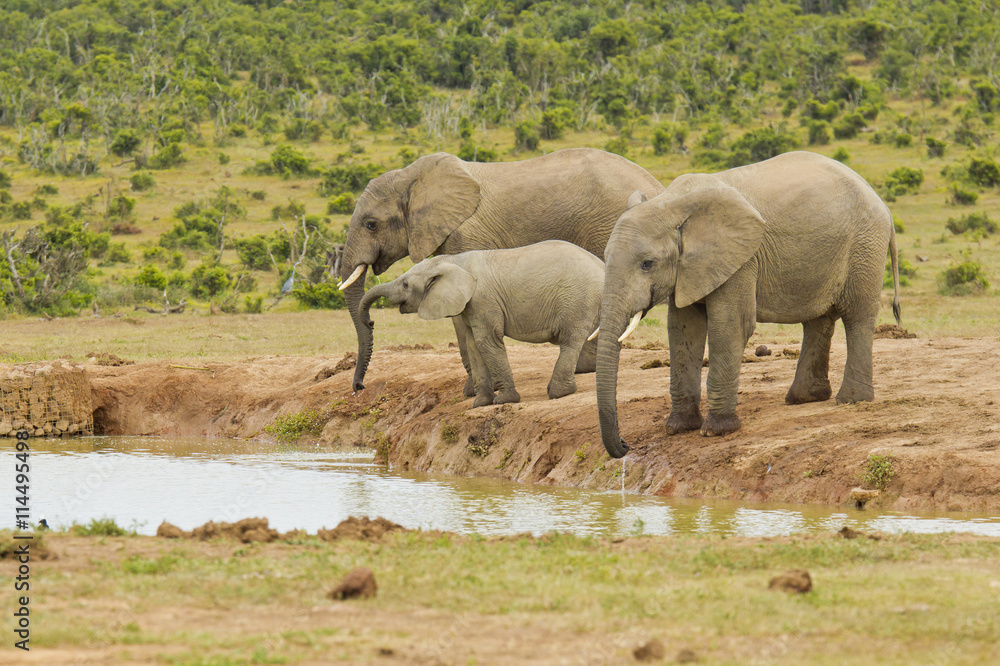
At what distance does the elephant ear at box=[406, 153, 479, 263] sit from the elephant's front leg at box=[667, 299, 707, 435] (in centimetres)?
366

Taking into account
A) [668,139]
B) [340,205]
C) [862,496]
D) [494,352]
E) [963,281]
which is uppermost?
[668,139]

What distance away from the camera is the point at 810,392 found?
1105cm

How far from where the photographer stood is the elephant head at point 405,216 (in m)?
13.3

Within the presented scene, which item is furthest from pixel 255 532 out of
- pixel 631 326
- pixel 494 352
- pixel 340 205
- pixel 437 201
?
pixel 340 205

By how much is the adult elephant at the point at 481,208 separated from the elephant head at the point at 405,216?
1 centimetres

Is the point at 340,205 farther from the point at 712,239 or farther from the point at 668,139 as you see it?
the point at 712,239

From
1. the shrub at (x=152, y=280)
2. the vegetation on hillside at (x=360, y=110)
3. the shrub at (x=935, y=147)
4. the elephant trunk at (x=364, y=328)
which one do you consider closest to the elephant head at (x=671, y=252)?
the elephant trunk at (x=364, y=328)

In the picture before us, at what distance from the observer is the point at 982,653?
173 inches

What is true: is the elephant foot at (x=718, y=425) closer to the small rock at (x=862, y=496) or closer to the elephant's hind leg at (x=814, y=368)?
the elephant's hind leg at (x=814, y=368)

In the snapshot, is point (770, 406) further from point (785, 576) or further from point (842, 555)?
point (785, 576)

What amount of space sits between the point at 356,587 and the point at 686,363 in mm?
5710

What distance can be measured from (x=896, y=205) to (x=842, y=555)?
30.2 m

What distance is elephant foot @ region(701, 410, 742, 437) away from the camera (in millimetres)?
10133

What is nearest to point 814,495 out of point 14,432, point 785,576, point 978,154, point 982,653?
point 785,576
